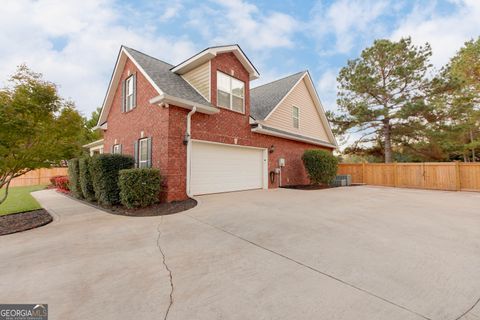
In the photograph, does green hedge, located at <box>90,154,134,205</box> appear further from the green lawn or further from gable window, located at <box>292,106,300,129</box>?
gable window, located at <box>292,106,300,129</box>

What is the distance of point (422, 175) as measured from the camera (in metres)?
12.8

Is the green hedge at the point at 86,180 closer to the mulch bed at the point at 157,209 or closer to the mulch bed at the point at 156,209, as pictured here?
the mulch bed at the point at 156,209

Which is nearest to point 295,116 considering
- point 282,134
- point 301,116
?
point 301,116

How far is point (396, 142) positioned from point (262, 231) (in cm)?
1992

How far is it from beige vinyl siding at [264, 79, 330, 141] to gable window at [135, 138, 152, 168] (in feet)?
19.9

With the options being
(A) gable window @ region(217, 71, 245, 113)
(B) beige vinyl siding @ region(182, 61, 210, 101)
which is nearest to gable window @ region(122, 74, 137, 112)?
(B) beige vinyl siding @ region(182, 61, 210, 101)

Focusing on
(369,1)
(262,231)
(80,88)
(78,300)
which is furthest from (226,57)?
(80,88)

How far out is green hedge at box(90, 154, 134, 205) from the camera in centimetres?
685

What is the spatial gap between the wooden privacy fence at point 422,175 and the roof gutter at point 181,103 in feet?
42.8

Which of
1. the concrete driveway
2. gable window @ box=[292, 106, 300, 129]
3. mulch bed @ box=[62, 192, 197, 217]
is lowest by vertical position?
the concrete driveway

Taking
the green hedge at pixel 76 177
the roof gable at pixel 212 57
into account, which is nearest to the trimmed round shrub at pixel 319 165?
the roof gable at pixel 212 57

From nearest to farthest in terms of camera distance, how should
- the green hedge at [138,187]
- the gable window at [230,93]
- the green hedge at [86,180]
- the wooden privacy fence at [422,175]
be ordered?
the green hedge at [138,187] < the green hedge at [86,180] < the gable window at [230,93] < the wooden privacy fence at [422,175]

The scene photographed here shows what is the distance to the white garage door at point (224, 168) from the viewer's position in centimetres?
793

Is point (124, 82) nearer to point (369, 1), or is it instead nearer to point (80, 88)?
point (80, 88)
